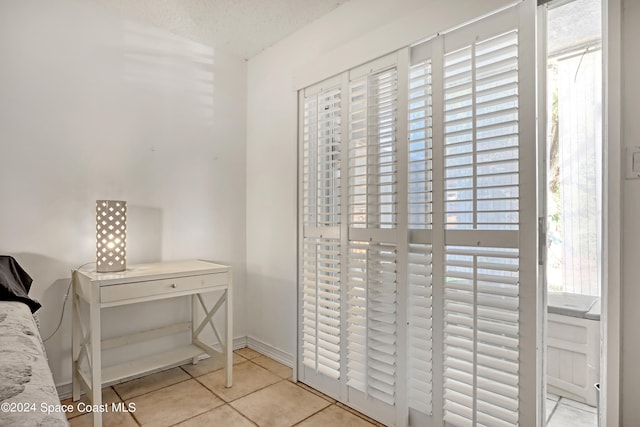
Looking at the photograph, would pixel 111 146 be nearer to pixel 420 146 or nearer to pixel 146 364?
pixel 146 364

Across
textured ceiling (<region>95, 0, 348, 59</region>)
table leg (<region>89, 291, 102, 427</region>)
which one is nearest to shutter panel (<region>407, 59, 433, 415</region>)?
textured ceiling (<region>95, 0, 348, 59</region>)

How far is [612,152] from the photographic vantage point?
127 centimetres

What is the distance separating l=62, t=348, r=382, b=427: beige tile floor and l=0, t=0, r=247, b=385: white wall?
368 millimetres

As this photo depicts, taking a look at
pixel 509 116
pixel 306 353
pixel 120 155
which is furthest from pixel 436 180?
pixel 120 155

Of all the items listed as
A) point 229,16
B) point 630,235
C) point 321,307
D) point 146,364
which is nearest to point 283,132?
point 229,16

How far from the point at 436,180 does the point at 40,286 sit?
2.17 meters

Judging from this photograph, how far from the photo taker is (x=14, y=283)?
1.65 meters

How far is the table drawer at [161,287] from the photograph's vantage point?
1.79 m

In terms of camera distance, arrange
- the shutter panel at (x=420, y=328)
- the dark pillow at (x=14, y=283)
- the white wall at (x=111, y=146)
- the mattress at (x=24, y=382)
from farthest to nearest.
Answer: the white wall at (x=111, y=146)
the shutter panel at (x=420, y=328)
the dark pillow at (x=14, y=283)
the mattress at (x=24, y=382)

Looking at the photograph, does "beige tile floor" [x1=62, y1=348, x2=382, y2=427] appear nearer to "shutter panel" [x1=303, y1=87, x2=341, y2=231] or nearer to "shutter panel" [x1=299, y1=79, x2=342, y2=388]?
"shutter panel" [x1=299, y1=79, x2=342, y2=388]

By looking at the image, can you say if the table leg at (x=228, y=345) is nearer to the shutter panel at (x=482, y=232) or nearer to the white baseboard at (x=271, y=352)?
the white baseboard at (x=271, y=352)

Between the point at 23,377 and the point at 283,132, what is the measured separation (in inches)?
81.1

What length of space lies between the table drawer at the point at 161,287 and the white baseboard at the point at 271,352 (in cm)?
77

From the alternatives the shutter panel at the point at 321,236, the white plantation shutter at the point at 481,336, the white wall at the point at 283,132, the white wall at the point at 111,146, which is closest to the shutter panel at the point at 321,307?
the shutter panel at the point at 321,236
